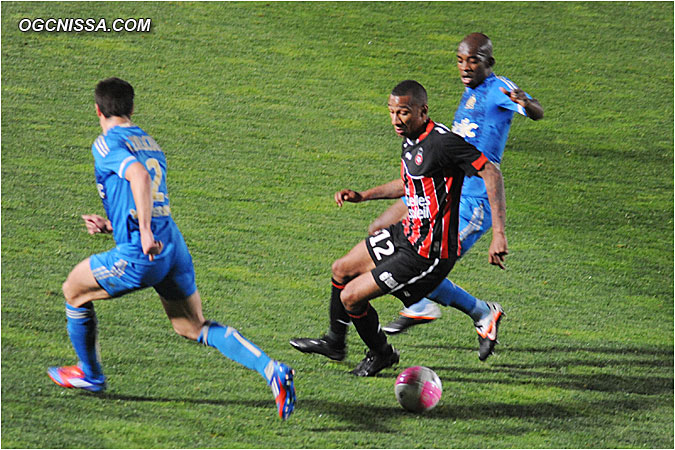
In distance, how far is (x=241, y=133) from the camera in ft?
29.8

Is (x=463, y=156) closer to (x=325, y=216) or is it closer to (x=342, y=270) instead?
(x=342, y=270)

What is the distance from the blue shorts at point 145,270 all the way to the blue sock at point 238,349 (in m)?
0.28

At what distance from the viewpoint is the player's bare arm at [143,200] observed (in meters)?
4.83

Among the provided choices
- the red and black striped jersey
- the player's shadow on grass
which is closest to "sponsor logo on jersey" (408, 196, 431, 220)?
the red and black striped jersey

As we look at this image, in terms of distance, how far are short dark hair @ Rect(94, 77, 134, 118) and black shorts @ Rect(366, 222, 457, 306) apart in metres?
1.65

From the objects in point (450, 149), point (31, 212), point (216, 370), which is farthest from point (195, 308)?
point (31, 212)

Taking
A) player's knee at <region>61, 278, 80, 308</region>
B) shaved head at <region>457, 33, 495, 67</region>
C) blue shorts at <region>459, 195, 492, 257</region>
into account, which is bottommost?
player's knee at <region>61, 278, 80, 308</region>

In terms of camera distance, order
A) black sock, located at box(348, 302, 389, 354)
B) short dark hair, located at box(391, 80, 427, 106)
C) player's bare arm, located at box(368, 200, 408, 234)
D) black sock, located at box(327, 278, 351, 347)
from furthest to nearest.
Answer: player's bare arm, located at box(368, 200, 408, 234), black sock, located at box(327, 278, 351, 347), black sock, located at box(348, 302, 389, 354), short dark hair, located at box(391, 80, 427, 106)

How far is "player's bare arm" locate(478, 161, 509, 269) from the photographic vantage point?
16.6 ft

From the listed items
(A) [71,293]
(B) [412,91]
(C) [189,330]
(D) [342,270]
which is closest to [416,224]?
(D) [342,270]

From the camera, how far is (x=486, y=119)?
610cm

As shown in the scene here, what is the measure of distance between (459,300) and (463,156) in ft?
4.52

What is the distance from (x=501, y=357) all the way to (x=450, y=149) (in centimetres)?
177

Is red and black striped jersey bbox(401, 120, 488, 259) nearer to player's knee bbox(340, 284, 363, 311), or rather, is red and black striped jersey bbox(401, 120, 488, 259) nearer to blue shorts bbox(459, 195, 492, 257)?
player's knee bbox(340, 284, 363, 311)
